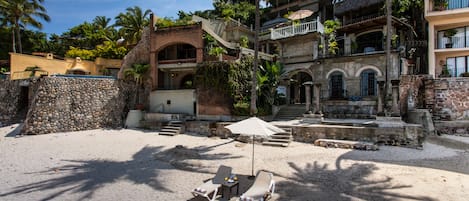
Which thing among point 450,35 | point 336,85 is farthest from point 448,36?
point 336,85

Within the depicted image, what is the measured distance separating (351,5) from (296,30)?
10386 millimetres

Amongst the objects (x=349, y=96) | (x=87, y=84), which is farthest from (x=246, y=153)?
(x=87, y=84)

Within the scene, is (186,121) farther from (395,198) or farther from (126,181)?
(395,198)

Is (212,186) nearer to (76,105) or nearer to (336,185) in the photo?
(336,185)

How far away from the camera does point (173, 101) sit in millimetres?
22594

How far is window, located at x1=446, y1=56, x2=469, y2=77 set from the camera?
2211 cm

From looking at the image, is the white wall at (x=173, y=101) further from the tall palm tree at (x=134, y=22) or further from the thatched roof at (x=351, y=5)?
the thatched roof at (x=351, y=5)

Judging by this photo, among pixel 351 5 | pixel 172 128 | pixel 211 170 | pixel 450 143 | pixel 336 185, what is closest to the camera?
pixel 336 185

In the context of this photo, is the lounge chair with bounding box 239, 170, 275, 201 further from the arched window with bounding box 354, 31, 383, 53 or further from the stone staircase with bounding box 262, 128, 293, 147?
the arched window with bounding box 354, 31, 383, 53

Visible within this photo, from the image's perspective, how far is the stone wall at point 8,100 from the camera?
22.5 metres

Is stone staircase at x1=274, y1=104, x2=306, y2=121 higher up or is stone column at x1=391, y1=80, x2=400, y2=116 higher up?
stone column at x1=391, y1=80, x2=400, y2=116

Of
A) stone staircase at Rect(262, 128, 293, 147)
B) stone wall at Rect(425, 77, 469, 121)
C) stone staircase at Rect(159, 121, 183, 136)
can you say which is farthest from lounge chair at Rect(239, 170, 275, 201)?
stone wall at Rect(425, 77, 469, 121)

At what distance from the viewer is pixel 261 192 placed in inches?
248

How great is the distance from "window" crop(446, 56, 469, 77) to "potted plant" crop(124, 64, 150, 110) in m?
28.4
